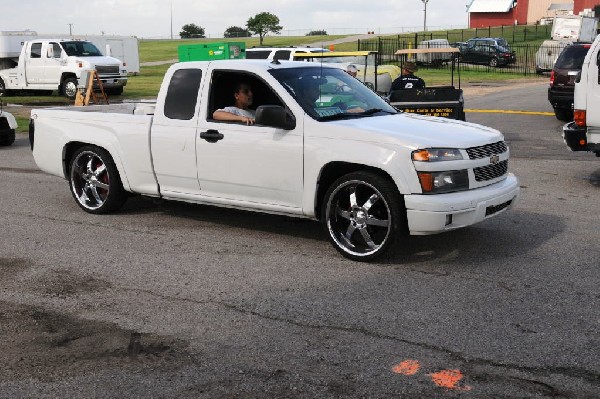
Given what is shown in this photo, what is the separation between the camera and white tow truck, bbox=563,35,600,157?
33.8 ft

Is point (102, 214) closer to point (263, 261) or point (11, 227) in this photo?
point (11, 227)

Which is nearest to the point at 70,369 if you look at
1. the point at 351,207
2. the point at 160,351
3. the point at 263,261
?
the point at 160,351

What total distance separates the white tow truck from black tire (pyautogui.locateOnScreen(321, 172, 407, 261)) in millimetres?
4742

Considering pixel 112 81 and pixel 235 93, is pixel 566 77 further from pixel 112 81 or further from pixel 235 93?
pixel 112 81

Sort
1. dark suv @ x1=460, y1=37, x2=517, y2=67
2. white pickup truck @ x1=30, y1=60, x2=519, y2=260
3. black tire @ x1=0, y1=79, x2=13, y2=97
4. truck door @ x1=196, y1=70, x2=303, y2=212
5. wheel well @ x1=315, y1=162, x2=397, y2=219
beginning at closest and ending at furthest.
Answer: white pickup truck @ x1=30, y1=60, x2=519, y2=260, wheel well @ x1=315, y1=162, x2=397, y2=219, truck door @ x1=196, y1=70, x2=303, y2=212, black tire @ x1=0, y1=79, x2=13, y2=97, dark suv @ x1=460, y1=37, x2=517, y2=67

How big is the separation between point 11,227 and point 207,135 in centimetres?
248

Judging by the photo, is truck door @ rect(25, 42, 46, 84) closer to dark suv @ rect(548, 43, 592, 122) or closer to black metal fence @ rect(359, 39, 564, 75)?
black metal fence @ rect(359, 39, 564, 75)

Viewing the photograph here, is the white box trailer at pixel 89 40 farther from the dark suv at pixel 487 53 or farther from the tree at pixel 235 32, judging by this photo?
the tree at pixel 235 32

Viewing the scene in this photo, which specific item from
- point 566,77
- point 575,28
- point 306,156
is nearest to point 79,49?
point 566,77

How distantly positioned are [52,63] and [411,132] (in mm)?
25121

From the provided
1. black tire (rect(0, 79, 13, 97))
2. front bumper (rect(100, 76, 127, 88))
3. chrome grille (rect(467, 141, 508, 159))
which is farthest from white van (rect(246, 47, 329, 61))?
chrome grille (rect(467, 141, 508, 159))

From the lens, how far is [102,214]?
8938 mm

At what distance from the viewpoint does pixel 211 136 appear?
7.61 metres

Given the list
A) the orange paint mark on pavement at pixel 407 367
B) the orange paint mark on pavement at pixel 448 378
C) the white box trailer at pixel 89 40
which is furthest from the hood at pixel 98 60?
the orange paint mark on pavement at pixel 448 378
